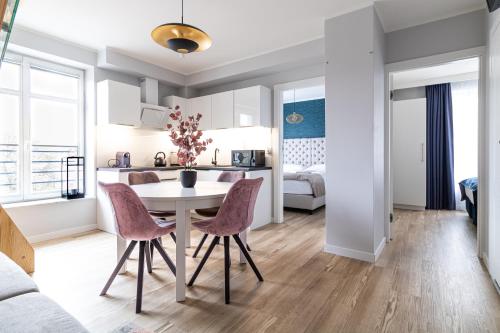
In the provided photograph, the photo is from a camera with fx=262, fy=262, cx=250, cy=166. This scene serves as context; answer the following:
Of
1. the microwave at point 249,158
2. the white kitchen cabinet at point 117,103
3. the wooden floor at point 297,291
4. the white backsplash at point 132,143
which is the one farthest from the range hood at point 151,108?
the wooden floor at point 297,291

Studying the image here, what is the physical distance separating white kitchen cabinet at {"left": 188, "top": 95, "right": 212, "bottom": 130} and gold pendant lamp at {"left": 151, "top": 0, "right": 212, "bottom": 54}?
2566 mm

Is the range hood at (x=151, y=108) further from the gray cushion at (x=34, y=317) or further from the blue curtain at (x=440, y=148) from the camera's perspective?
the blue curtain at (x=440, y=148)

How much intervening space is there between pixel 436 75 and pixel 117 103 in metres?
5.51

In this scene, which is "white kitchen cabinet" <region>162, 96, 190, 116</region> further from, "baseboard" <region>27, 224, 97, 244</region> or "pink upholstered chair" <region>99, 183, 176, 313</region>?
"pink upholstered chair" <region>99, 183, 176, 313</region>

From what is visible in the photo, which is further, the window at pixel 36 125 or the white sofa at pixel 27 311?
the window at pixel 36 125

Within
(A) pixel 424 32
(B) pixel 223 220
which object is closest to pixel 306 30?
(A) pixel 424 32

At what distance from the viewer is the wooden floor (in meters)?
1.67

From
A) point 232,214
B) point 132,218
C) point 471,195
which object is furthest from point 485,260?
point 132,218

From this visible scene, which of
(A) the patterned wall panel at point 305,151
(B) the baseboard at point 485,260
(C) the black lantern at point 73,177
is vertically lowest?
(B) the baseboard at point 485,260

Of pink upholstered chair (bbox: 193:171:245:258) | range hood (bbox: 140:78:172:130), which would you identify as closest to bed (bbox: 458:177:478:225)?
pink upholstered chair (bbox: 193:171:245:258)

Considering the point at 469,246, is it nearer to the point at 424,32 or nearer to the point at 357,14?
the point at 424,32

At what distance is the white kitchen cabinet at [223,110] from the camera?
4352 millimetres

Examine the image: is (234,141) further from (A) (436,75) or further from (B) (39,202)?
(A) (436,75)

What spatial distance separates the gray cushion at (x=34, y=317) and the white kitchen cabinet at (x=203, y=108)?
3.88m
